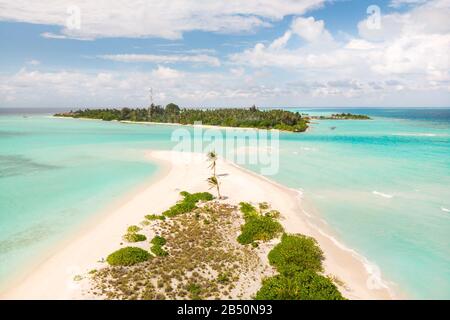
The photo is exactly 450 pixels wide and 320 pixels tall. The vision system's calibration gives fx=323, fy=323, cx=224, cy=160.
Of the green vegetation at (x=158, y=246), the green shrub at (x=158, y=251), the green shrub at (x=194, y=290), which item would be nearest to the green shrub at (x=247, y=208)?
the green vegetation at (x=158, y=246)

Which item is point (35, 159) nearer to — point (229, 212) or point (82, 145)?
point (82, 145)

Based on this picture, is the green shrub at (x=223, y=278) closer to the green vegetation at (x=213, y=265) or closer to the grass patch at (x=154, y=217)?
the green vegetation at (x=213, y=265)

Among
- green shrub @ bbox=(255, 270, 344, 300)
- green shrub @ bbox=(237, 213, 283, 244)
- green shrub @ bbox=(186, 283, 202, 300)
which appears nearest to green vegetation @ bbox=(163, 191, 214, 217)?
green shrub @ bbox=(237, 213, 283, 244)

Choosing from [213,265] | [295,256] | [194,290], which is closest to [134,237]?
[213,265]

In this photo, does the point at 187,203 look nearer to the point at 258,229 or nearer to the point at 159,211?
the point at 159,211
